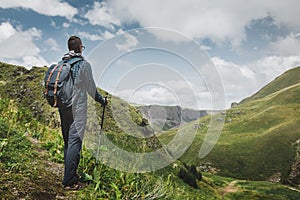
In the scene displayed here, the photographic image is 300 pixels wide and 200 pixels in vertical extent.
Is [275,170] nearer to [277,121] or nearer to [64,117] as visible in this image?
[277,121]

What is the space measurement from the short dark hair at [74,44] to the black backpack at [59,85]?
529mm

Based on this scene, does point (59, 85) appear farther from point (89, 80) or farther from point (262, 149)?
point (262, 149)

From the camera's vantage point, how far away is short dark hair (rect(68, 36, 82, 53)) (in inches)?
227

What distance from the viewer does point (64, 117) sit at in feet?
18.4

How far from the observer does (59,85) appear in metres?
5.20

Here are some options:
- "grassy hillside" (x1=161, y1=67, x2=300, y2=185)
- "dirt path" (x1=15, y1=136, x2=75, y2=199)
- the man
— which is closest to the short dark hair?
the man

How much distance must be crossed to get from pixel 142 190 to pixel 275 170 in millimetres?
106718

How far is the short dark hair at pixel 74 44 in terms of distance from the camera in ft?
18.9

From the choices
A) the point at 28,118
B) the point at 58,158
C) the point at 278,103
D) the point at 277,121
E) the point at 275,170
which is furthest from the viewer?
the point at 278,103

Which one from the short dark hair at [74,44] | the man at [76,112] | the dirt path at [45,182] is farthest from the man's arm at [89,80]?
the dirt path at [45,182]

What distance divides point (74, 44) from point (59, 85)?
1.05 metres

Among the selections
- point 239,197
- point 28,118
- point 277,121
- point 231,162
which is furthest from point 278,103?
point 28,118

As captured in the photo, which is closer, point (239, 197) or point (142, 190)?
point (142, 190)

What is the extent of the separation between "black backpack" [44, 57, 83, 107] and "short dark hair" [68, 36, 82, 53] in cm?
53
